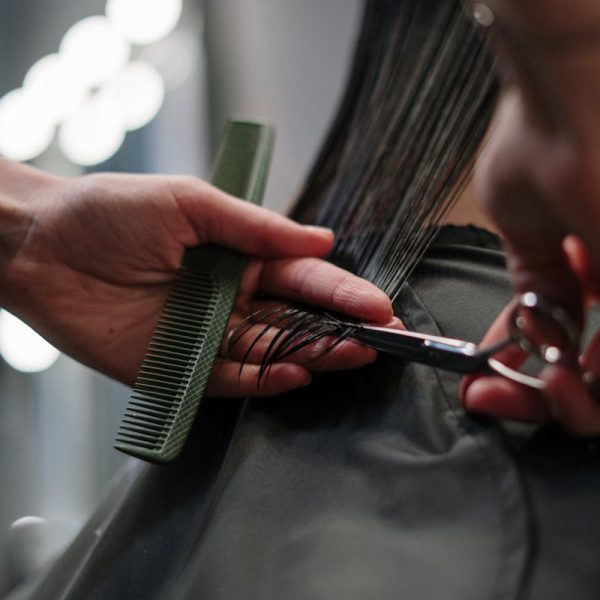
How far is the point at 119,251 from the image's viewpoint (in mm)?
716

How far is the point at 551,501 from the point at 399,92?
18.9 inches

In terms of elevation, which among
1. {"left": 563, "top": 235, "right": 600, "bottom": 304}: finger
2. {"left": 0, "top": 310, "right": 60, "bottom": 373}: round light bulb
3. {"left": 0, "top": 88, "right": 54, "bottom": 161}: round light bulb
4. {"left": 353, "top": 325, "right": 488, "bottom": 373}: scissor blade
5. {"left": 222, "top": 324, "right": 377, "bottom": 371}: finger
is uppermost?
{"left": 563, "top": 235, "right": 600, "bottom": 304}: finger

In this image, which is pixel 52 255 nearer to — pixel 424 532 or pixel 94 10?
pixel 424 532

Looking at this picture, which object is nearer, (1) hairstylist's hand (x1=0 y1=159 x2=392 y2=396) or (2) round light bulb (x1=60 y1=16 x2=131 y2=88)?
(1) hairstylist's hand (x1=0 y1=159 x2=392 y2=396)

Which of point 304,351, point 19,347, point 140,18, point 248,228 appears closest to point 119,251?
point 248,228

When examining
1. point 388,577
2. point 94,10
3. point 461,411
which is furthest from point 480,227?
point 94,10

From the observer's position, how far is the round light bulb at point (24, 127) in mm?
1337

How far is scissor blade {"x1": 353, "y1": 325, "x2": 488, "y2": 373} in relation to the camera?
456mm

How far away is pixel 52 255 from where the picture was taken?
0.75 meters

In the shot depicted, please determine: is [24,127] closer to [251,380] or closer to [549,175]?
[251,380]

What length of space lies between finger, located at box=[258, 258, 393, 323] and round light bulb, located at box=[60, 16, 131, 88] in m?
0.82

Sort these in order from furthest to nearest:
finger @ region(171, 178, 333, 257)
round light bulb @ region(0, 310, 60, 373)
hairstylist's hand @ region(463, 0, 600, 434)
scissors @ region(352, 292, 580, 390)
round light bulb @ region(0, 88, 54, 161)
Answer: round light bulb @ region(0, 88, 54, 161), round light bulb @ region(0, 310, 60, 373), finger @ region(171, 178, 333, 257), scissors @ region(352, 292, 580, 390), hairstylist's hand @ region(463, 0, 600, 434)

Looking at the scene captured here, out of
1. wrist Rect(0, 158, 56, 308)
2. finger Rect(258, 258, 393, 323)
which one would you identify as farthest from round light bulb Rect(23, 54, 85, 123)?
finger Rect(258, 258, 393, 323)

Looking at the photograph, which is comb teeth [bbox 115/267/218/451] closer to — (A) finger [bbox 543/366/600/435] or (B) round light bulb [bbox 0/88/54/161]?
(A) finger [bbox 543/366/600/435]
